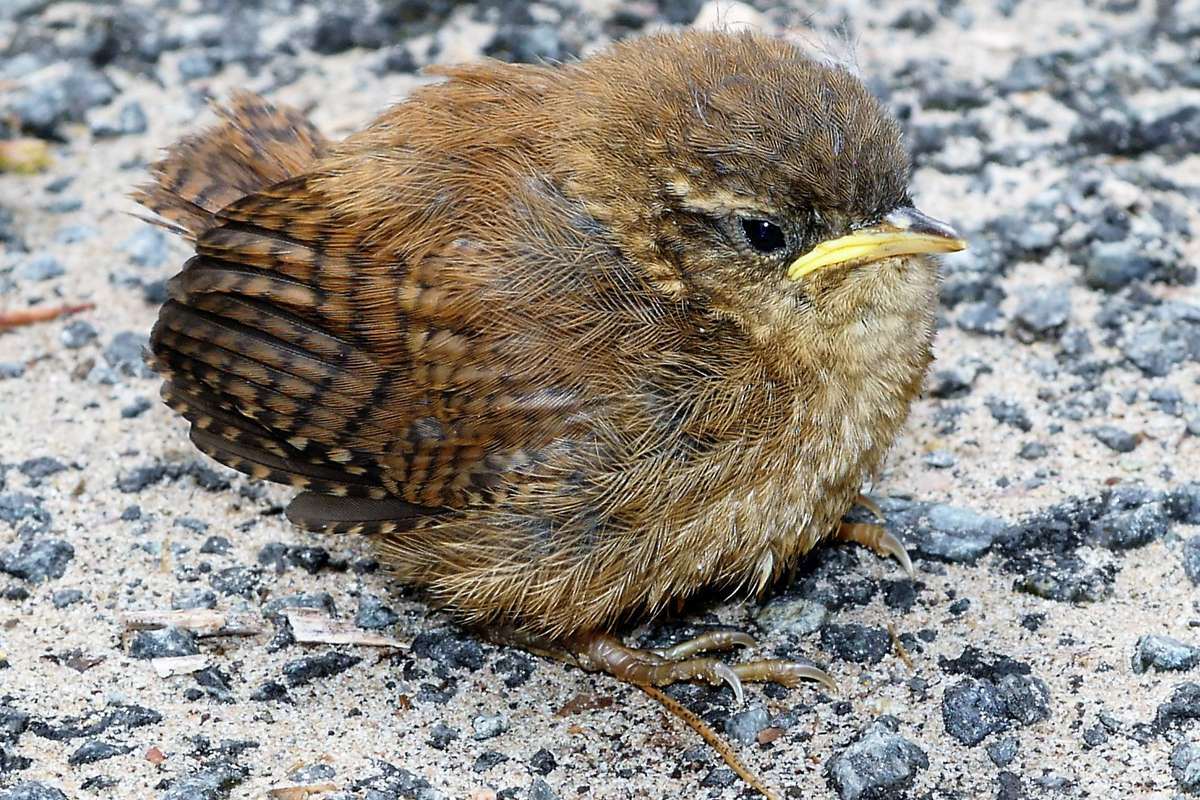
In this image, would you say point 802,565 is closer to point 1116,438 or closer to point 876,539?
point 876,539

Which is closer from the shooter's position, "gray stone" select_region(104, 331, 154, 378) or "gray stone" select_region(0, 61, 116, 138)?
"gray stone" select_region(104, 331, 154, 378)

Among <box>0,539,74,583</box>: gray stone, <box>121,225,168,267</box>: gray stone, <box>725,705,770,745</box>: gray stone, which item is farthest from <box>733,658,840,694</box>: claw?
<box>121,225,168,267</box>: gray stone

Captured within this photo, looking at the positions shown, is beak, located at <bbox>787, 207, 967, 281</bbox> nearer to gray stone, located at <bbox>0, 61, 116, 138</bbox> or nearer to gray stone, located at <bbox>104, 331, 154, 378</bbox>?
gray stone, located at <bbox>104, 331, 154, 378</bbox>

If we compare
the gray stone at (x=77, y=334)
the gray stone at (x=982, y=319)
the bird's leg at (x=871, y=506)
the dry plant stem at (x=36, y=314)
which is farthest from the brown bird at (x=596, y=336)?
the dry plant stem at (x=36, y=314)

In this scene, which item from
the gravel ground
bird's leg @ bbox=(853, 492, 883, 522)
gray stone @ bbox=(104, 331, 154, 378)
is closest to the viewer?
the gravel ground

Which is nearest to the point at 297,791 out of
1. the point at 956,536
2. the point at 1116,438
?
the point at 956,536

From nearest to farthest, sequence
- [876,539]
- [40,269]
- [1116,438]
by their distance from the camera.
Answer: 1. [876,539]
2. [1116,438]
3. [40,269]

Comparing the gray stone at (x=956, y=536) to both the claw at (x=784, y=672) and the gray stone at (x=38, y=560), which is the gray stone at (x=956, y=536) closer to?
the claw at (x=784, y=672)
